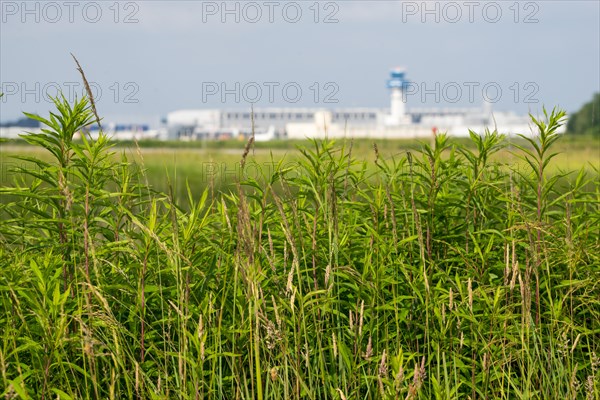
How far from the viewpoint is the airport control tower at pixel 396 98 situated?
14275 centimetres

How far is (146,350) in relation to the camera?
3.25 metres

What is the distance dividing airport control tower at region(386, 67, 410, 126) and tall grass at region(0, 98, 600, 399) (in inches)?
5302

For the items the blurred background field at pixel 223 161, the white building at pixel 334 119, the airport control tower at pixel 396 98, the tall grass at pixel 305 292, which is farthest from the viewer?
the airport control tower at pixel 396 98

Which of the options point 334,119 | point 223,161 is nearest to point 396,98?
point 334,119

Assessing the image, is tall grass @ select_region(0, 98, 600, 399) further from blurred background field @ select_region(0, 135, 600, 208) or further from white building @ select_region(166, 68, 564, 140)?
white building @ select_region(166, 68, 564, 140)

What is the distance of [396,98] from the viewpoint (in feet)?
483

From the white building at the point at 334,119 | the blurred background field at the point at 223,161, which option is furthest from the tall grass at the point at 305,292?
the white building at the point at 334,119

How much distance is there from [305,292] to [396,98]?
145822mm

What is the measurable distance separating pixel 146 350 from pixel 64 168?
793 mm

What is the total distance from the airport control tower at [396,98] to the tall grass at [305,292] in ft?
442

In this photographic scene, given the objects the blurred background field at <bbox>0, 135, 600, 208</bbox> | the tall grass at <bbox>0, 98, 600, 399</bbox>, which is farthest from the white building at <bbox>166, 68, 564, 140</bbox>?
the tall grass at <bbox>0, 98, 600, 399</bbox>

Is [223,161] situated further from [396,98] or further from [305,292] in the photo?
[396,98]

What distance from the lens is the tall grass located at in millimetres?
3100

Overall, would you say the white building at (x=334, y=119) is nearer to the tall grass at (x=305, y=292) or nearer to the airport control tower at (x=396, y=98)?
the airport control tower at (x=396, y=98)
